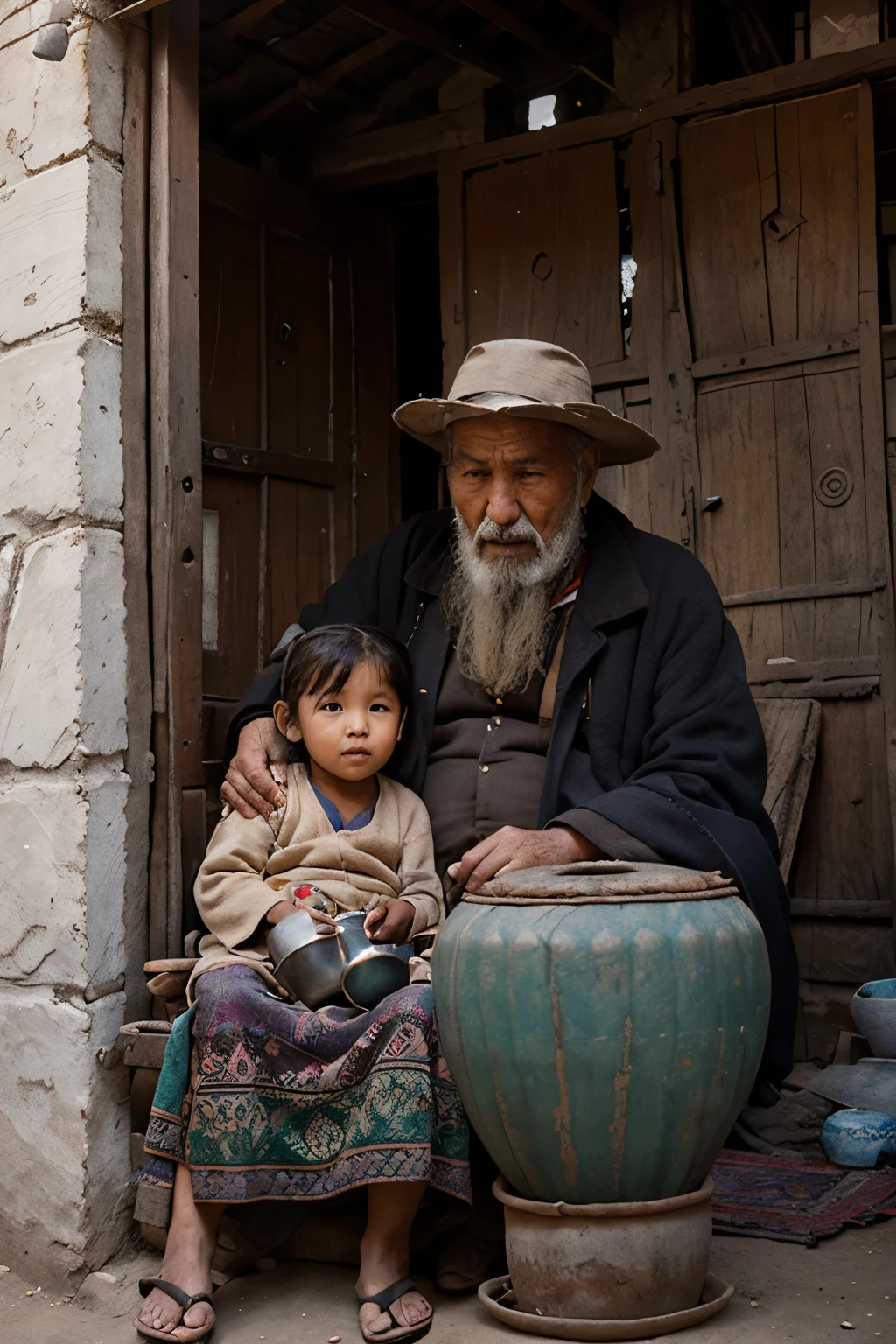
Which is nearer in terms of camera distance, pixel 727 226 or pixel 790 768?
pixel 790 768

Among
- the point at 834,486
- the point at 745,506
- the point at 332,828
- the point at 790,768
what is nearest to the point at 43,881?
the point at 332,828

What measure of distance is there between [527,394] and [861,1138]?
2103 millimetres

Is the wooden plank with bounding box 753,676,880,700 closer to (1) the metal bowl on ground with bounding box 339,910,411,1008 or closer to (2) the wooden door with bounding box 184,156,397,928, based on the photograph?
(2) the wooden door with bounding box 184,156,397,928

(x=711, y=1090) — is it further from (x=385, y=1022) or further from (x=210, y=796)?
(x=210, y=796)

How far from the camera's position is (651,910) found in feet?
7.55

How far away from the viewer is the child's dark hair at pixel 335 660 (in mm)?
3160

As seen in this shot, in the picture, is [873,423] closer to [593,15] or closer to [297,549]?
[593,15]

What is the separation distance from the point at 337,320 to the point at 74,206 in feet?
7.63

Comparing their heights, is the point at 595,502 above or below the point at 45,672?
above

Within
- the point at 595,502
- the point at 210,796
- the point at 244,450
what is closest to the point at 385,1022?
the point at 210,796

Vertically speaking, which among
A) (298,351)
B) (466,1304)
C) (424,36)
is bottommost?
(466,1304)

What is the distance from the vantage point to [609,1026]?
2244 millimetres

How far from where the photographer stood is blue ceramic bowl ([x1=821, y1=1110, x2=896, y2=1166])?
11.0 feet

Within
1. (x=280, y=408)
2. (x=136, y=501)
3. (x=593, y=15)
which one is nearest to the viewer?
(x=136, y=501)
